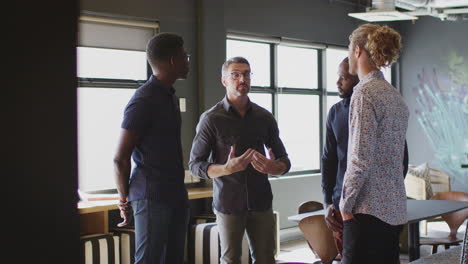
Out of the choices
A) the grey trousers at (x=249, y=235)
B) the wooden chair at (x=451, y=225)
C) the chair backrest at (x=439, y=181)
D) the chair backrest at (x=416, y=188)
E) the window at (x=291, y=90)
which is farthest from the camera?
the chair backrest at (x=439, y=181)

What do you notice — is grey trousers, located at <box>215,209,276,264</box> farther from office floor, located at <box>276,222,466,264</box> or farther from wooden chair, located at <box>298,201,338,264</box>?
office floor, located at <box>276,222,466,264</box>

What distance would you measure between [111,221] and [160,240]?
3.34 metres

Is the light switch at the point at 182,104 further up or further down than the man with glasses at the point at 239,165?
further up

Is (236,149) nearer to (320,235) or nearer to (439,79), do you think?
(320,235)

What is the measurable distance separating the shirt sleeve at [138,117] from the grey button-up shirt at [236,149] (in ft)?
2.38

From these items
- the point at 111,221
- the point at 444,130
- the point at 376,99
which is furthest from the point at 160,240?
the point at 444,130

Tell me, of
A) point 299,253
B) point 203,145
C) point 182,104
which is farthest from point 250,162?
point 299,253

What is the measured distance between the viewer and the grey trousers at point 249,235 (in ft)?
10.3

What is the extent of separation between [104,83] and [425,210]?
3.21m

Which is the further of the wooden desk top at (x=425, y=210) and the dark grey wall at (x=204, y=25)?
the dark grey wall at (x=204, y=25)

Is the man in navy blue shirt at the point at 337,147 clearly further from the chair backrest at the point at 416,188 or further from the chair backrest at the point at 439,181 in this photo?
the chair backrest at the point at 439,181

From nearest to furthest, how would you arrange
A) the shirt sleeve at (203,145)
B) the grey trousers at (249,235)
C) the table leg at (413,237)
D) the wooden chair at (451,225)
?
the grey trousers at (249,235) → the shirt sleeve at (203,145) → the table leg at (413,237) → the wooden chair at (451,225)

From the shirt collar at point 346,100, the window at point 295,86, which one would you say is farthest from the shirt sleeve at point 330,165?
the window at point 295,86

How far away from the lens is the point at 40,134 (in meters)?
0.53
